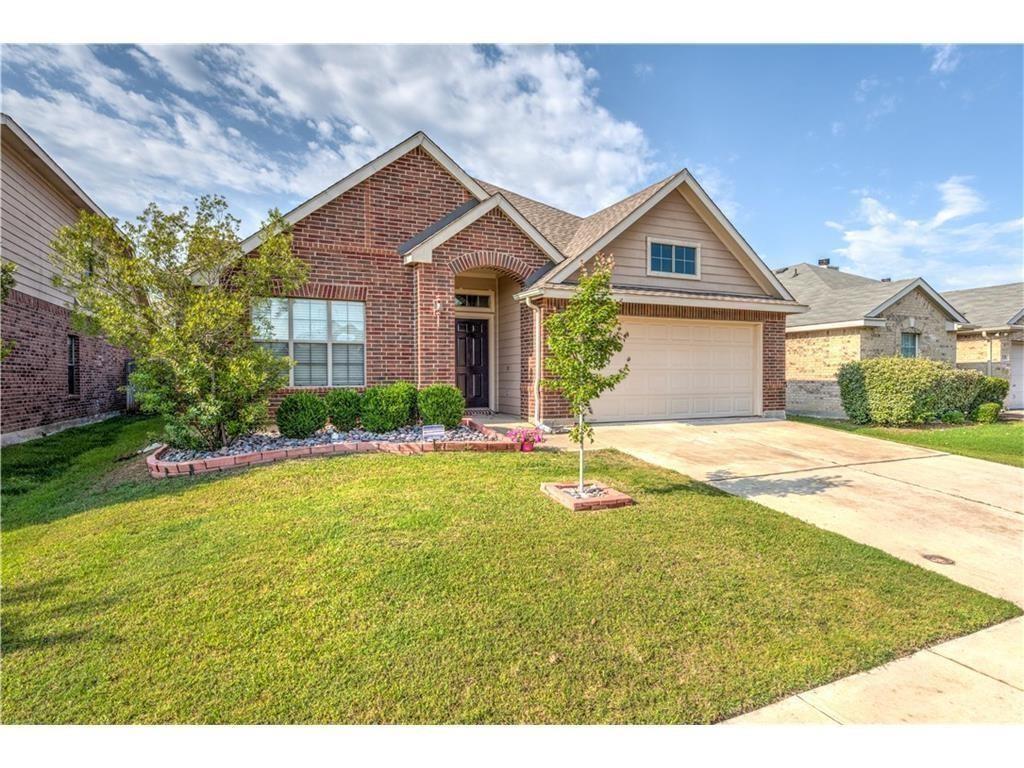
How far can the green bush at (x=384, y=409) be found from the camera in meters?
8.39

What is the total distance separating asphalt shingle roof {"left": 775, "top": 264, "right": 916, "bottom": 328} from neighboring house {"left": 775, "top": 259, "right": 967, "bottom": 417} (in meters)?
0.03

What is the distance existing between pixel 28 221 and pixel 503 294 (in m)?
10.3

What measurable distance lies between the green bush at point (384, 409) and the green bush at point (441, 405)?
33 centimetres

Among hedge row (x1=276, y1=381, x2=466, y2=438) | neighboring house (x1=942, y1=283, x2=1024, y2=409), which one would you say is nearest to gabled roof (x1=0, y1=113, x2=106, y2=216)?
hedge row (x1=276, y1=381, x2=466, y2=438)

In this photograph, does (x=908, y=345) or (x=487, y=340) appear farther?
(x=908, y=345)

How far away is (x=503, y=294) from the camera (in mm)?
12391

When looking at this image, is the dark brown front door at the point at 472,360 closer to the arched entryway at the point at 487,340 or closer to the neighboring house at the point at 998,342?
the arched entryway at the point at 487,340

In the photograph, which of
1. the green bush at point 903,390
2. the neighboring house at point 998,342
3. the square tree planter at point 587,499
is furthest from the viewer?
the neighboring house at point 998,342

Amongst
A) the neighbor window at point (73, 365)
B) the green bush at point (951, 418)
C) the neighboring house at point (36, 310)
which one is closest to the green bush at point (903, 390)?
the green bush at point (951, 418)

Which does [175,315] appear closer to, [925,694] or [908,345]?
[925,694]

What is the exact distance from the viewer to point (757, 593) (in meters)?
3.47

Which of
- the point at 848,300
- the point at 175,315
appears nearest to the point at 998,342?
the point at 848,300

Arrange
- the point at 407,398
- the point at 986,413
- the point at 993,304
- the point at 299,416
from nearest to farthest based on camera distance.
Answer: the point at 299,416
the point at 407,398
the point at 986,413
the point at 993,304
